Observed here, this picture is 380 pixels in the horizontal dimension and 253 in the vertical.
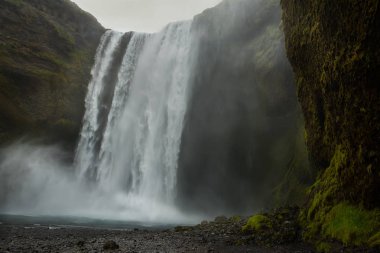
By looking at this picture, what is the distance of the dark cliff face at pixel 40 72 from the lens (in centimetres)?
3425

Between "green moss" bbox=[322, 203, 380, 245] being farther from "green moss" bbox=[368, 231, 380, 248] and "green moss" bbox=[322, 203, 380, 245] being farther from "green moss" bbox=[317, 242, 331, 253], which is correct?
"green moss" bbox=[317, 242, 331, 253]

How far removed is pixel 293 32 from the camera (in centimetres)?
1688

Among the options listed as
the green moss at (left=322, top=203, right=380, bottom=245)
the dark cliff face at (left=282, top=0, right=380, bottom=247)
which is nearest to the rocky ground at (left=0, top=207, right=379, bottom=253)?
the green moss at (left=322, top=203, right=380, bottom=245)

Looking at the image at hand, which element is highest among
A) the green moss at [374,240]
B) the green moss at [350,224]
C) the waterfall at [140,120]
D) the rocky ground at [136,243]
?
the waterfall at [140,120]

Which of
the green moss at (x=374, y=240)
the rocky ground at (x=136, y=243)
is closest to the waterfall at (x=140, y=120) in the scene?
the rocky ground at (x=136, y=243)

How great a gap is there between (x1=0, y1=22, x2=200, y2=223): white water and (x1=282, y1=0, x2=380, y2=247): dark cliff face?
56.8 feet

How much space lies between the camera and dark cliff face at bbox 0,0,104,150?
34250mm

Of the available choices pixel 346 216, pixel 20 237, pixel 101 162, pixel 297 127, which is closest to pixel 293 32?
pixel 346 216

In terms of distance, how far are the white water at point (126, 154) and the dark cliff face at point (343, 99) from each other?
1730cm

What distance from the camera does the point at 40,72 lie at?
120 feet

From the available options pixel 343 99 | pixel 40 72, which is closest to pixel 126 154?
pixel 40 72

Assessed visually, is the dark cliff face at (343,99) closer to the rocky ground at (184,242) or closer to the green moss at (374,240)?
the green moss at (374,240)

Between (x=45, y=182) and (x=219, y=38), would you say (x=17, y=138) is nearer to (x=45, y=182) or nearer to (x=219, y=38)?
(x=45, y=182)

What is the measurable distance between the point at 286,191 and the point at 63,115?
78.9 feet
